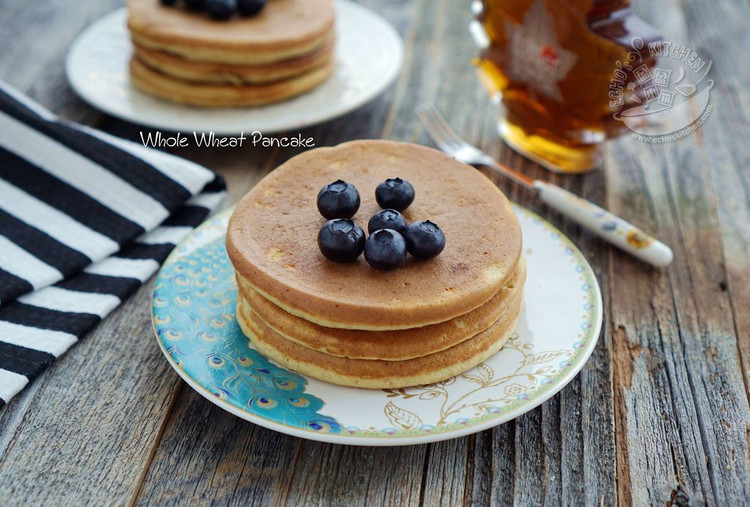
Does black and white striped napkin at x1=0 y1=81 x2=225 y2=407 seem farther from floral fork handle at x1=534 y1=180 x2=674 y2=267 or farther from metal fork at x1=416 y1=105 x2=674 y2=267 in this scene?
floral fork handle at x1=534 y1=180 x2=674 y2=267

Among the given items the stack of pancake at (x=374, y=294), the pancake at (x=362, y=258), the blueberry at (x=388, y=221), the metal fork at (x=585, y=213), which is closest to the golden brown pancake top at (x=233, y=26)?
the metal fork at (x=585, y=213)

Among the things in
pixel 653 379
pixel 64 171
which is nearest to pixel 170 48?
pixel 64 171

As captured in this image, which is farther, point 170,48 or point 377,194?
point 170,48

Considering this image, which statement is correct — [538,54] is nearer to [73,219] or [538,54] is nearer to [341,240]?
[341,240]

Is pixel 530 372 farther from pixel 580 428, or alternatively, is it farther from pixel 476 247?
pixel 476 247

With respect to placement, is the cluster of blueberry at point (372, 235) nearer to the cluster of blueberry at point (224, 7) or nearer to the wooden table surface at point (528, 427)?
the wooden table surface at point (528, 427)
